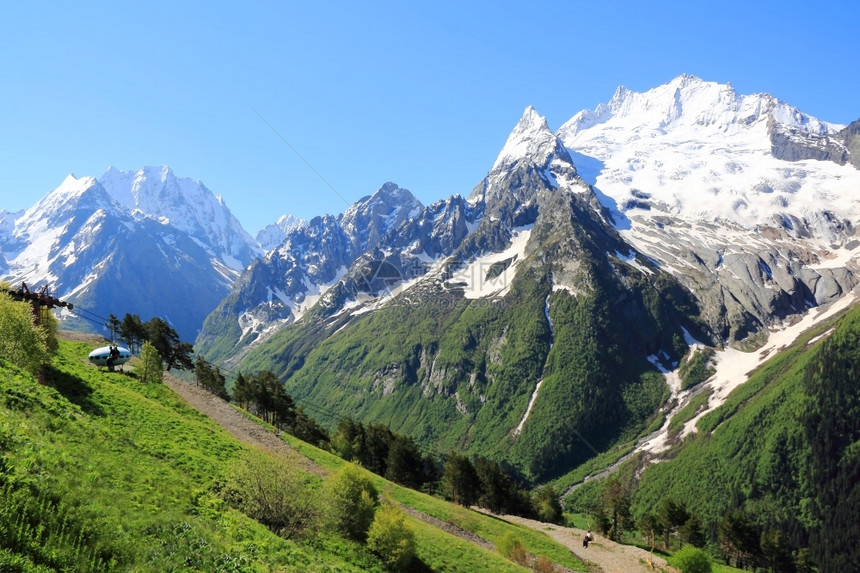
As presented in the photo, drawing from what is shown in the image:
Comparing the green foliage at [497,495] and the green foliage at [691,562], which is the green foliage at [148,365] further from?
the green foliage at [691,562]

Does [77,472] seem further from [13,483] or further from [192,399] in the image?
[192,399]

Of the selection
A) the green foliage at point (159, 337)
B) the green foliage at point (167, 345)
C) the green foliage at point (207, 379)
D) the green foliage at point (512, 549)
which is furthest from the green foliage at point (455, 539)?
the green foliage at point (159, 337)

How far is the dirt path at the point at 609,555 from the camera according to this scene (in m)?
68.4

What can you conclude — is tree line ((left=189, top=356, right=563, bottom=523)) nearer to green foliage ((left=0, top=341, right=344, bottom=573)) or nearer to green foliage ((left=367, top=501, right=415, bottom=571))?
green foliage ((left=0, top=341, right=344, bottom=573))

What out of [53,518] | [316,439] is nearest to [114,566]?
[53,518]

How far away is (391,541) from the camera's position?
40.7 metres

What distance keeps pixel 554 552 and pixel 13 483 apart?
219ft

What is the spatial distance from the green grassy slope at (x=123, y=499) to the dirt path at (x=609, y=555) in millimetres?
25991

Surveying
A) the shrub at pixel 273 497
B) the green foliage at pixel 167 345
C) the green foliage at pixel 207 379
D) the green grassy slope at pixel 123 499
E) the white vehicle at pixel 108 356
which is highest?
the green foliage at pixel 167 345

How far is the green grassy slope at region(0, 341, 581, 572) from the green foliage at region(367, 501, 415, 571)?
1.10 m

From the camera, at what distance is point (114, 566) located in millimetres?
18203

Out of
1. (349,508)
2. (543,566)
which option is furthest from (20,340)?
(543,566)

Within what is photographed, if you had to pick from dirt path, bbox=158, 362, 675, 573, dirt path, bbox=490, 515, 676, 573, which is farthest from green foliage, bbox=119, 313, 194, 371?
dirt path, bbox=490, 515, 676, 573

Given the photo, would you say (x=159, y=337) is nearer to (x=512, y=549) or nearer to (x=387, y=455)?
(x=387, y=455)
